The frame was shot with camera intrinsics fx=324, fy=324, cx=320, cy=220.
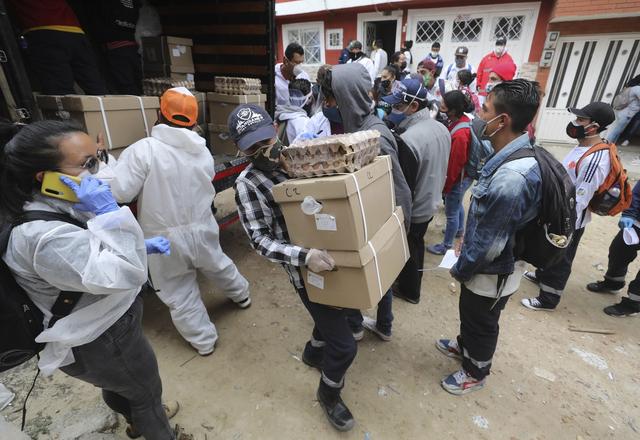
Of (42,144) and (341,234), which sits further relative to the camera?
(341,234)

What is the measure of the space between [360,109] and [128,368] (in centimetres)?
218

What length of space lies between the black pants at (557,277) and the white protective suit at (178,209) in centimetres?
304

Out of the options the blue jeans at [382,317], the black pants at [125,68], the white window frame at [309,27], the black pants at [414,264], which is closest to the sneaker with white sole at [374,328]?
the blue jeans at [382,317]

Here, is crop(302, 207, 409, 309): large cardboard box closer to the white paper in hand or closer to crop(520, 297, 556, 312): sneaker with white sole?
the white paper in hand

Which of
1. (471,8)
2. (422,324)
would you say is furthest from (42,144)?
(471,8)

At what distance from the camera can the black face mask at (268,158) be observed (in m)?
1.70

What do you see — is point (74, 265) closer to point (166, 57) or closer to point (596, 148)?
point (596, 148)

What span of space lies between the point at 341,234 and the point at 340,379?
105 cm

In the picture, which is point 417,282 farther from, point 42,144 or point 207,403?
point 42,144

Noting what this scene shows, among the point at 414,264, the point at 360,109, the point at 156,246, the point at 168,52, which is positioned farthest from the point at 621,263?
the point at 168,52

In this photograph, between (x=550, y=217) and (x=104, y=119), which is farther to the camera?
(x=104, y=119)

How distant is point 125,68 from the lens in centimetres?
409

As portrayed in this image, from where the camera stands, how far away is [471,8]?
831 cm

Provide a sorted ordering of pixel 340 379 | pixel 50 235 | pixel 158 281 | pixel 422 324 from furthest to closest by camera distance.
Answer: pixel 422 324 → pixel 158 281 → pixel 340 379 → pixel 50 235
